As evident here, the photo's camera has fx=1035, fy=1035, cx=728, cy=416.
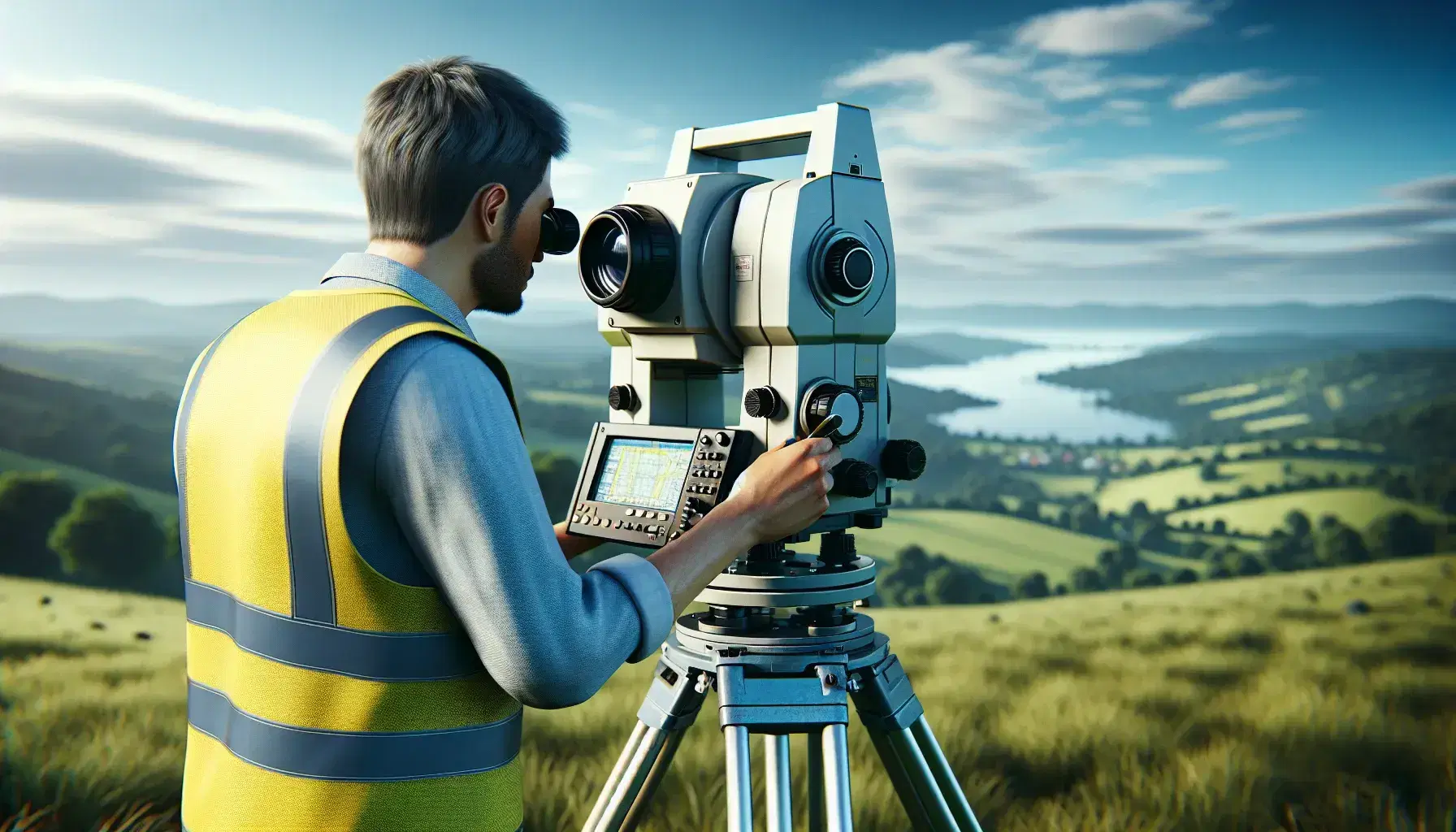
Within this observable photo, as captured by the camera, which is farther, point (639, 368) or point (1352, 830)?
point (1352, 830)

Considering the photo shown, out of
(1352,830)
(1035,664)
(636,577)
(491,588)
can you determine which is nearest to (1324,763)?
(1352,830)

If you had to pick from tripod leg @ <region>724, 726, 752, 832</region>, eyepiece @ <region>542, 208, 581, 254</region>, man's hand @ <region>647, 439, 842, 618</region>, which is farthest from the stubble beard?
tripod leg @ <region>724, 726, 752, 832</region>

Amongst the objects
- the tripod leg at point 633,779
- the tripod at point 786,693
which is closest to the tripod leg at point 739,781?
the tripod at point 786,693

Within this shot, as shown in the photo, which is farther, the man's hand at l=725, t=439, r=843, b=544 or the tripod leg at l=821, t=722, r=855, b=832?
the tripod leg at l=821, t=722, r=855, b=832

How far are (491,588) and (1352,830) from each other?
289 centimetres

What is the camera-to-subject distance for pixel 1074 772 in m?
3.27

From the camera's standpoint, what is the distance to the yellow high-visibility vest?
1154 millimetres

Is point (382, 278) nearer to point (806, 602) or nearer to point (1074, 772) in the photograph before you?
point (806, 602)

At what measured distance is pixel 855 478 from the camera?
1.82 m

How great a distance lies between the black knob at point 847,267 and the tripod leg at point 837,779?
749mm

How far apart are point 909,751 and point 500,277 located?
1134 millimetres

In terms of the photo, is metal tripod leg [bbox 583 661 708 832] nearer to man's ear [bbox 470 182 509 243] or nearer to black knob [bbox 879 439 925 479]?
black knob [bbox 879 439 925 479]

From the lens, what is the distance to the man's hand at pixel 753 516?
4.43ft

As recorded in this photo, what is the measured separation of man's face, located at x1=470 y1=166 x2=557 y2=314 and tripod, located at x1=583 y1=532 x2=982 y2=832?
70 cm
